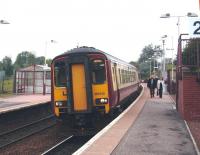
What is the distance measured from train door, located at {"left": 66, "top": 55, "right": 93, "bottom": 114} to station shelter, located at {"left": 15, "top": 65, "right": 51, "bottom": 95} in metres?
25.6

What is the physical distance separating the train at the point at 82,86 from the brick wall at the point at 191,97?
3.31 m

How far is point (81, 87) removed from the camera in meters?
15.1

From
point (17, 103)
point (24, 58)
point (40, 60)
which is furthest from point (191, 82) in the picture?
point (24, 58)

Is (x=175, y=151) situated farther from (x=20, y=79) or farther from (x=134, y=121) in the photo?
(x=20, y=79)

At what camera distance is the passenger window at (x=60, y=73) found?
15.5 m

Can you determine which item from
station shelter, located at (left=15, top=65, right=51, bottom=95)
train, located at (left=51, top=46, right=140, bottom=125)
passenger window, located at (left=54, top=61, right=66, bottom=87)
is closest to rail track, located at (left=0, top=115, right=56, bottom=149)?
train, located at (left=51, top=46, right=140, bottom=125)

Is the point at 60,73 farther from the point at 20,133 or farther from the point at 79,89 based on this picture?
the point at 20,133

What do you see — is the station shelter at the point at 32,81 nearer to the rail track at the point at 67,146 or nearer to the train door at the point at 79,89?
the rail track at the point at 67,146

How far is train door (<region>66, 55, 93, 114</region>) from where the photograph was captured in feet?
49.0

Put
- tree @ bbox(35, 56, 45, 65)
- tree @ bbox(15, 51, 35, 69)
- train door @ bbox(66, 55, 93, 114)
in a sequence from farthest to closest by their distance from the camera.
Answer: tree @ bbox(15, 51, 35, 69)
tree @ bbox(35, 56, 45, 65)
train door @ bbox(66, 55, 93, 114)

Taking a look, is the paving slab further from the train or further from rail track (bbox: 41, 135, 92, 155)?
rail track (bbox: 41, 135, 92, 155)

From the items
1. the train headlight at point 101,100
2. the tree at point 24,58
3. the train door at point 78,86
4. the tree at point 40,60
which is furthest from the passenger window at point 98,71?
the tree at point 24,58

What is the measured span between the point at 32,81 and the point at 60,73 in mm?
26819

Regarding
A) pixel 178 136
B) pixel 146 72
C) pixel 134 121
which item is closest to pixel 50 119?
pixel 134 121
